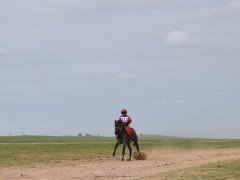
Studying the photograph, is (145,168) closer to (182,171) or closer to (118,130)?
(182,171)

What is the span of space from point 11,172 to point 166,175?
7.82 metres

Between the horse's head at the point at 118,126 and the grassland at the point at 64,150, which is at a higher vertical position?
the horse's head at the point at 118,126

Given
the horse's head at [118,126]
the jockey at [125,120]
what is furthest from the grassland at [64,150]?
the jockey at [125,120]

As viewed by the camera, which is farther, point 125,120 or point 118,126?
point 118,126

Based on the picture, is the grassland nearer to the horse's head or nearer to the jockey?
the horse's head

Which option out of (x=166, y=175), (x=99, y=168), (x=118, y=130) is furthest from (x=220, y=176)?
(x=118, y=130)

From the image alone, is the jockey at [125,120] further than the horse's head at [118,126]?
No

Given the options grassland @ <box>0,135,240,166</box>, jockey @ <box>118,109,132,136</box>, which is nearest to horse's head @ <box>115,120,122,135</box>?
jockey @ <box>118,109,132,136</box>

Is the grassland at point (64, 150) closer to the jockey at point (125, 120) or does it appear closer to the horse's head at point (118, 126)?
the horse's head at point (118, 126)

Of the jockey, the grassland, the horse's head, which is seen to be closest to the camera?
the jockey

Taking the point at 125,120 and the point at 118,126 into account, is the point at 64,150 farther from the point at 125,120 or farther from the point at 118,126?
the point at 125,120

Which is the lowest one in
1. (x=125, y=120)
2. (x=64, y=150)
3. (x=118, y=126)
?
(x=64, y=150)

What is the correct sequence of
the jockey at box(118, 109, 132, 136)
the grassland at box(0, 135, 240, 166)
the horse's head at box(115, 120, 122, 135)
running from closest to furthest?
the jockey at box(118, 109, 132, 136) → the horse's head at box(115, 120, 122, 135) → the grassland at box(0, 135, 240, 166)

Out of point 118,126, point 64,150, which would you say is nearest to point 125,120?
point 118,126
